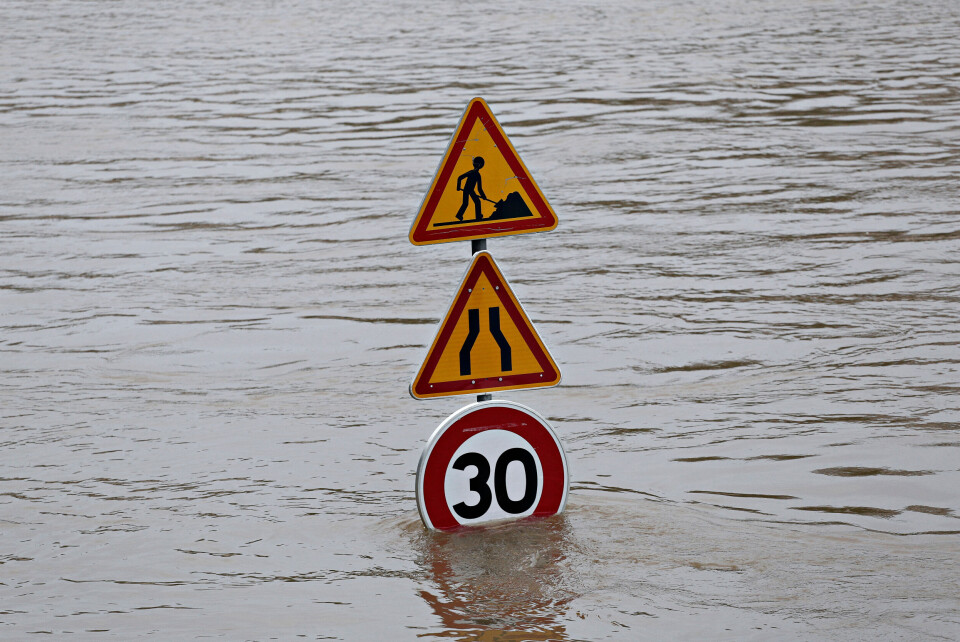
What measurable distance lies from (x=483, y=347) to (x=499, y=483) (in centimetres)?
54

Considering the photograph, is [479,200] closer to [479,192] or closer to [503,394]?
[479,192]

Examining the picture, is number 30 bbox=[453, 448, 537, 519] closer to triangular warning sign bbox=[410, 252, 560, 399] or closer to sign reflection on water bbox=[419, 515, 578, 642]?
sign reflection on water bbox=[419, 515, 578, 642]

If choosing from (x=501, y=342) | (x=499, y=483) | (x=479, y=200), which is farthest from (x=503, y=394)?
(x=479, y=200)

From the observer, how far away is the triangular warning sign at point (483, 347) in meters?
5.00

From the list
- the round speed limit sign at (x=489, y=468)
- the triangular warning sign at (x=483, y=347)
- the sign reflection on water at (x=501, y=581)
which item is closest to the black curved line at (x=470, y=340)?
the triangular warning sign at (x=483, y=347)

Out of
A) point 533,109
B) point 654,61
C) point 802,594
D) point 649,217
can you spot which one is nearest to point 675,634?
point 802,594

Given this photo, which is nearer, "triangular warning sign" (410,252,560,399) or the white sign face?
"triangular warning sign" (410,252,560,399)

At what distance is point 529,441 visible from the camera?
5176 millimetres

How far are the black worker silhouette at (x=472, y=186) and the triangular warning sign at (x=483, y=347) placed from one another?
166 millimetres

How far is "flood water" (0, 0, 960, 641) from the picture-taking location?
16.1 feet

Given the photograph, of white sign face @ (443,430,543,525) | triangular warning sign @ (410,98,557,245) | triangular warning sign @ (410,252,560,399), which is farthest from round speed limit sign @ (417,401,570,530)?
triangular warning sign @ (410,98,557,245)

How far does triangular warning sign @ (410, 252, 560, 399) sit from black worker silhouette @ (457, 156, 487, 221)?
0.17 meters

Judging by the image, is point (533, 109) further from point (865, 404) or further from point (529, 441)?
point (529, 441)

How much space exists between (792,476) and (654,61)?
→ 15.6 meters
